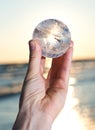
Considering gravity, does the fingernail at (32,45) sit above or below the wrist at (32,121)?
above

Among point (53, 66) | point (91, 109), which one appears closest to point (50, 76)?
point (53, 66)

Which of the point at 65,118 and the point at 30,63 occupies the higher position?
the point at 30,63

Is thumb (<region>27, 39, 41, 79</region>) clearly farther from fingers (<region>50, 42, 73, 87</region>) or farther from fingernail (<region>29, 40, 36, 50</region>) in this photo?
fingers (<region>50, 42, 73, 87</region>)

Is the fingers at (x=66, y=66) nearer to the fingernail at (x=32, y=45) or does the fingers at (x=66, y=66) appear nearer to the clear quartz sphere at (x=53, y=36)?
the clear quartz sphere at (x=53, y=36)

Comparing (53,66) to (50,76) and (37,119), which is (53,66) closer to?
(50,76)

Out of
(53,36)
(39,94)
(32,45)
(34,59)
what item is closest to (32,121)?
(39,94)

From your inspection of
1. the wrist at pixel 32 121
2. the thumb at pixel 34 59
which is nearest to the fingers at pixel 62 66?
the thumb at pixel 34 59
